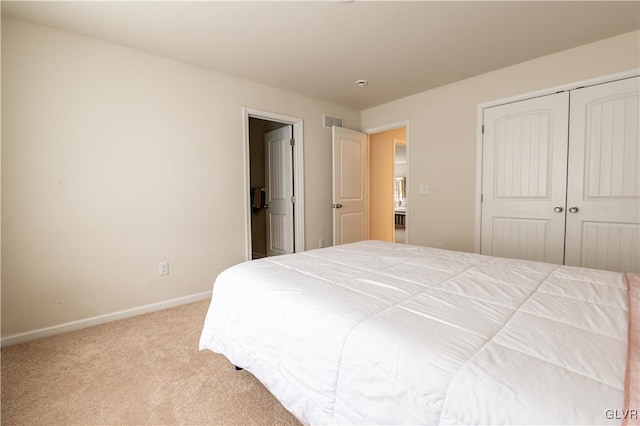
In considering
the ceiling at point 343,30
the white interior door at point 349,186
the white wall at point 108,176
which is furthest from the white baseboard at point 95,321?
the ceiling at point 343,30

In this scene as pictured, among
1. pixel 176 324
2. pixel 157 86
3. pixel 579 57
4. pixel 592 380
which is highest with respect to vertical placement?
pixel 579 57

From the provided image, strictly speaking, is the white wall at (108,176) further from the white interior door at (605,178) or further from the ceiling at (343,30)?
the white interior door at (605,178)

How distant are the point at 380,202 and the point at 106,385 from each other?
445 cm

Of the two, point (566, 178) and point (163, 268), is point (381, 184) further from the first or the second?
point (163, 268)

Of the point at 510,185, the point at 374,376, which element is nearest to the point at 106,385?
the point at 374,376

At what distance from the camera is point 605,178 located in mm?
2570

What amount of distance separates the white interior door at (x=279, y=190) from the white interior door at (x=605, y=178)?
304 centimetres

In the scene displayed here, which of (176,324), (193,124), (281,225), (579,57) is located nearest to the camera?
(176,324)

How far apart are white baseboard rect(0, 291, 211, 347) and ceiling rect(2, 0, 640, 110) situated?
232cm

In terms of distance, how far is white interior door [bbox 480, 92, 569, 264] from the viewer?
2.81m

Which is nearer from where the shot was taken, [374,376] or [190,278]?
[374,376]

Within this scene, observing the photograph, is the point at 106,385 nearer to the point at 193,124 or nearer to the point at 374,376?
the point at 374,376

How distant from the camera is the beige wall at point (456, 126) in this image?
2662 millimetres

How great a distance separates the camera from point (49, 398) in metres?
1.52
